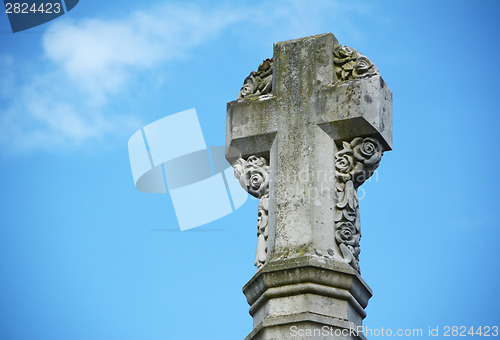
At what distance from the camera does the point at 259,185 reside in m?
8.09

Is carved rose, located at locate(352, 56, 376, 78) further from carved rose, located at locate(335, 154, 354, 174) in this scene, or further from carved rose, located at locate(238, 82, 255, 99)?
A: carved rose, located at locate(238, 82, 255, 99)

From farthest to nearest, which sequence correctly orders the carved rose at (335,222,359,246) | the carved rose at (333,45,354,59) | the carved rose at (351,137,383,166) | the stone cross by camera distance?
the carved rose at (333,45,354,59) → the carved rose at (351,137,383,166) → the carved rose at (335,222,359,246) → the stone cross

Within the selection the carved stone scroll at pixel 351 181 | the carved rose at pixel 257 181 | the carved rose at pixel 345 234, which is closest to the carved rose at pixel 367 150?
the carved stone scroll at pixel 351 181

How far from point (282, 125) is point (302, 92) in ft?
1.21

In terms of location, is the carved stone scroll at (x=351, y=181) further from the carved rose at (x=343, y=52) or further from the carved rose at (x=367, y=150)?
the carved rose at (x=343, y=52)

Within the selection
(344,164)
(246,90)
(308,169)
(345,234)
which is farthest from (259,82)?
(345,234)

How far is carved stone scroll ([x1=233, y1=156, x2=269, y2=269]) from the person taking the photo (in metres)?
7.80

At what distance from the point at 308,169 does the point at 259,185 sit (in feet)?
1.75

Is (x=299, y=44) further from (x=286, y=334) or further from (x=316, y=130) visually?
(x=286, y=334)

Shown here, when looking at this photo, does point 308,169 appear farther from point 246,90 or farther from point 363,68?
point 246,90

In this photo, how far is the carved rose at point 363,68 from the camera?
8.09 metres

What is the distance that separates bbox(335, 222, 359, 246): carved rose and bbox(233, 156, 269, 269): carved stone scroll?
2.11 ft

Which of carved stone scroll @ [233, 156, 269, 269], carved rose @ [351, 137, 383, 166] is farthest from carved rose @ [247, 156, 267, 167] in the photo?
carved rose @ [351, 137, 383, 166]

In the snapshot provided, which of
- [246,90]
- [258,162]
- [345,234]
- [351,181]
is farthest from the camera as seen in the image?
[246,90]
